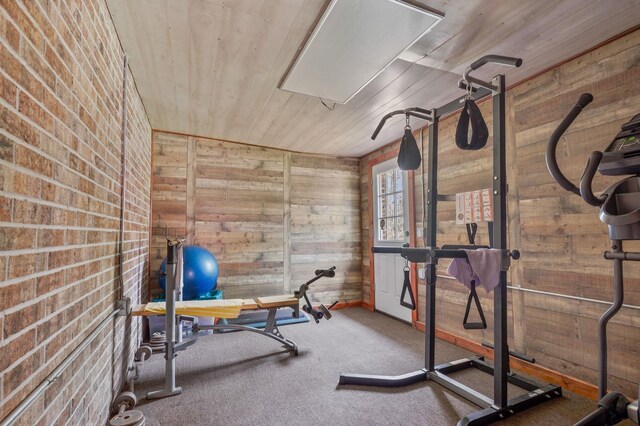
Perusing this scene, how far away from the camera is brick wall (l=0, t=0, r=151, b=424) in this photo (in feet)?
2.89

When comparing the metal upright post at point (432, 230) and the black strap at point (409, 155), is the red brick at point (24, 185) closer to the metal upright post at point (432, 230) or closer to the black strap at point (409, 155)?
the black strap at point (409, 155)

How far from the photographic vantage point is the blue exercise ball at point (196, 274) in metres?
3.27

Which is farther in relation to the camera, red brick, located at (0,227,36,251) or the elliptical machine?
the elliptical machine

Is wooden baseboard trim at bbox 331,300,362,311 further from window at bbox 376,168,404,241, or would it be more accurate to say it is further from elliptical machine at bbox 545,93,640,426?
elliptical machine at bbox 545,93,640,426

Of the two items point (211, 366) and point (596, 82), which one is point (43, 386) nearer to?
point (211, 366)

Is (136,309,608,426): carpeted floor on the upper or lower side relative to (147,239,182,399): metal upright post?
lower

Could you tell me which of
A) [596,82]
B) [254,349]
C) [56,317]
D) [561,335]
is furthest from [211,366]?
[596,82]

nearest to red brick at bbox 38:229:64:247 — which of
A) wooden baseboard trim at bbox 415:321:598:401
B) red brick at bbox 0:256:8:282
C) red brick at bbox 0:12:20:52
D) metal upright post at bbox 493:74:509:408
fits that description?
red brick at bbox 0:256:8:282

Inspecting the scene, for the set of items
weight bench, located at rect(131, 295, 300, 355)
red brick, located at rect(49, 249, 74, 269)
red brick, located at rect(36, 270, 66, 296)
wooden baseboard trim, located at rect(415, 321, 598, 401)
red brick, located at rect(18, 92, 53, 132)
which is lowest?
wooden baseboard trim, located at rect(415, 321, 598, 401)

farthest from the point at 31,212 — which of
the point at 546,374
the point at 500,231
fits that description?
the point at 546,374

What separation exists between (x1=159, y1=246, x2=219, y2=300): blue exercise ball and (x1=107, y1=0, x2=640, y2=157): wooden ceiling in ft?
4.87

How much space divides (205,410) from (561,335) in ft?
8.46

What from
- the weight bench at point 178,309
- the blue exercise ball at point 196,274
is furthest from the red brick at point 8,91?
the blue exercise ball at point 196,274

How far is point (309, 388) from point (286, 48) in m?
2.40
